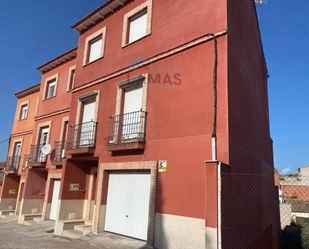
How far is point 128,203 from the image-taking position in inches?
308

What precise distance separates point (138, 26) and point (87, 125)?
430 centimetres

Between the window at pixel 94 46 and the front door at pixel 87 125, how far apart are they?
204cm

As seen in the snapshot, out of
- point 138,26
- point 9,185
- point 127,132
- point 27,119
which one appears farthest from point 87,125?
point 9,185

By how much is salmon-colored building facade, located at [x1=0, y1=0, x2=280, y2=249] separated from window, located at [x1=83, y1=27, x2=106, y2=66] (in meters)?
0.05

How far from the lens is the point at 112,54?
982 centimetres

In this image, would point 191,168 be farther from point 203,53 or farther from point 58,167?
point 58,167

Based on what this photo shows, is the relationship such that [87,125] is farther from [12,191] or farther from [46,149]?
[12,191]

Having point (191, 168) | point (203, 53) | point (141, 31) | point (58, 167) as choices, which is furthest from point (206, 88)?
point (58, 167)

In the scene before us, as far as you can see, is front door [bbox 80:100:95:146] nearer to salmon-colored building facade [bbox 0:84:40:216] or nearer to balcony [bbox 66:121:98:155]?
balcony [bbox 66:121:98:155]

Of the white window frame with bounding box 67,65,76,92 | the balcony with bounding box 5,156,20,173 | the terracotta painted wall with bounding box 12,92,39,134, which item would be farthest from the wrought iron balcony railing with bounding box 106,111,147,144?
the balcony with bounding box 5,156,20,173

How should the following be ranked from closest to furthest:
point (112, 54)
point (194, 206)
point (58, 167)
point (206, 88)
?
1. point (194, 206)
2. point (206, 88)
3. point (112, 54)
4. point (58, 167)

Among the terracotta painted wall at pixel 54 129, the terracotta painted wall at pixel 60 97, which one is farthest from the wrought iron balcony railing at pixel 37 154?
the terracotta painted wall at pixel 60 97

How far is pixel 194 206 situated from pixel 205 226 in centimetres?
70

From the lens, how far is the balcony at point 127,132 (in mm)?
7618
